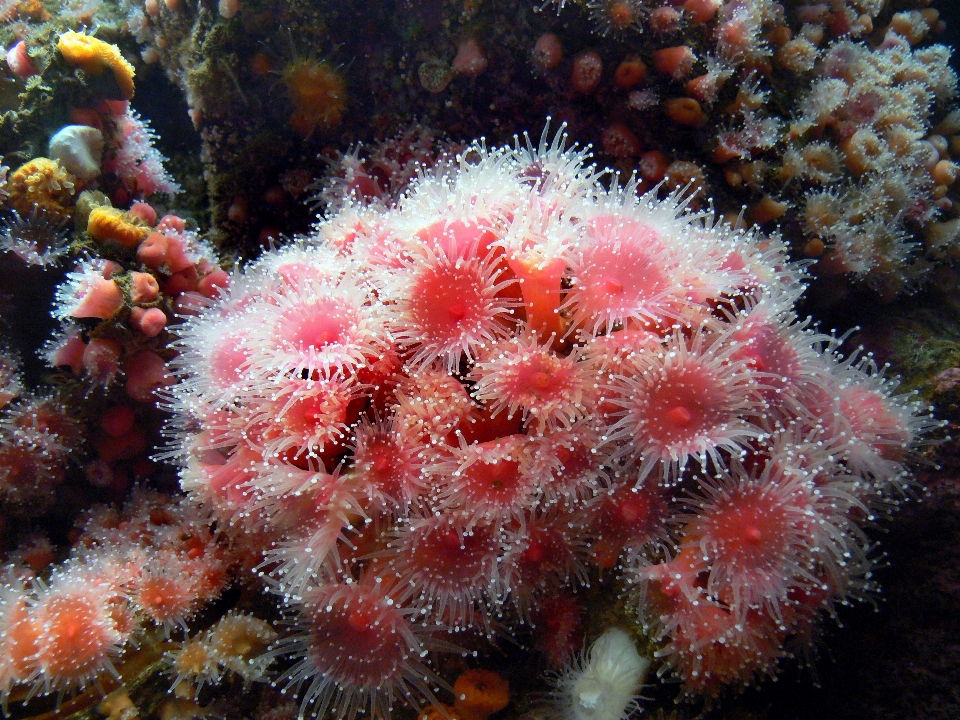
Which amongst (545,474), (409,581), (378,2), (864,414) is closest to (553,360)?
(545,474)

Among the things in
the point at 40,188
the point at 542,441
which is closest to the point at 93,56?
the point at 40,188

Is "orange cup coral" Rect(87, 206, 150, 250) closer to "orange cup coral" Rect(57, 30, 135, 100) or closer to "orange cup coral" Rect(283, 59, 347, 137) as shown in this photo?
"orange cup coral" Rect(57, 30, 135, 100)

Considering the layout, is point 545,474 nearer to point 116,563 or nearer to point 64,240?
point 116,563

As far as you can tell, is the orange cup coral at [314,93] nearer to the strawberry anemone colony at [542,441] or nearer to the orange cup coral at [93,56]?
the orange cup coral at [93,56]

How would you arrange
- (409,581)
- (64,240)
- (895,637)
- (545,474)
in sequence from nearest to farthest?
(545,474), (409,581), (895,637), (64,240)

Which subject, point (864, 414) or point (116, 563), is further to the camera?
point (116, 563)

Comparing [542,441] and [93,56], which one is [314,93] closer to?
[93,56]

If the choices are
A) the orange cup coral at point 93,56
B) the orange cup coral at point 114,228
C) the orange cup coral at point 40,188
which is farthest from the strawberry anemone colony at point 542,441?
the orange cup coral at point 93,56
